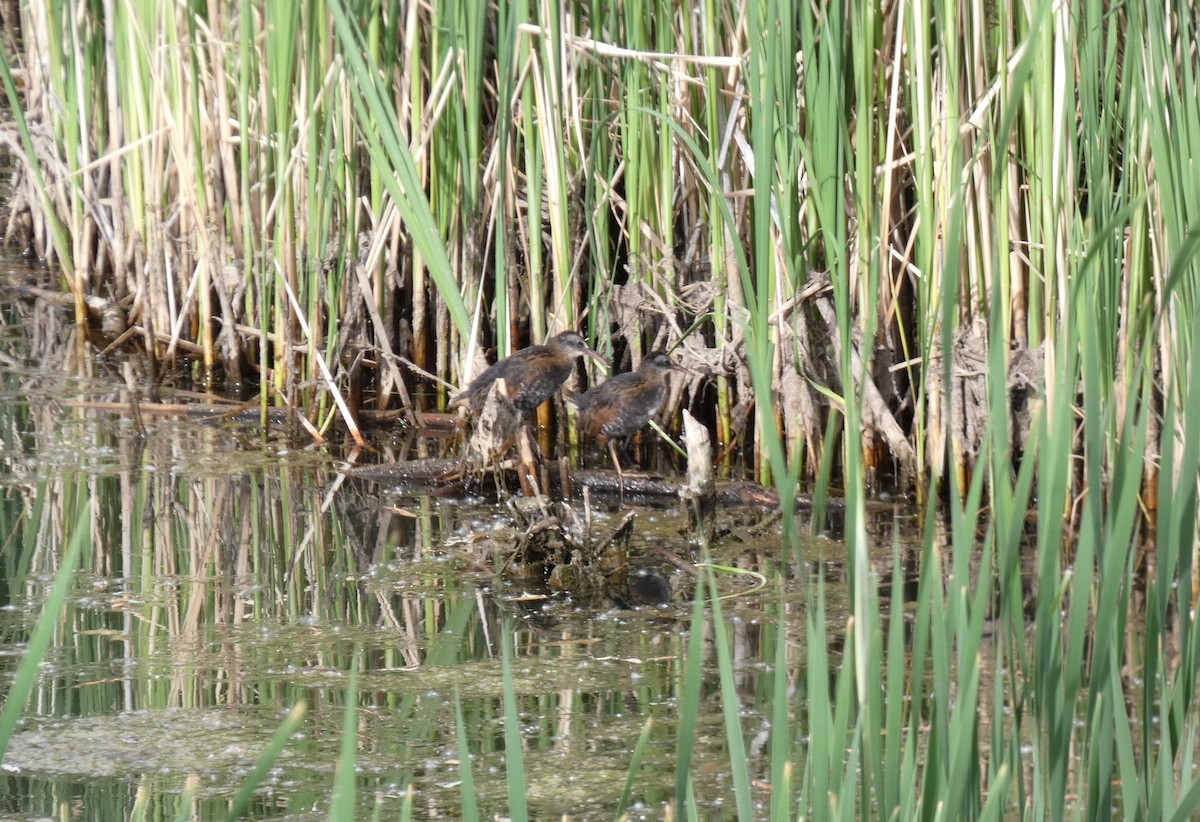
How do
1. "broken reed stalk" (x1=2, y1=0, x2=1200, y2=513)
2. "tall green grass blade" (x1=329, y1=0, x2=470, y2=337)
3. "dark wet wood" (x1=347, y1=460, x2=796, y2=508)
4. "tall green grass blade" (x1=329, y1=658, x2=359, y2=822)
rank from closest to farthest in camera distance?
"tall green grass blade" (x1=329, y1=658, x2=359, y2=822)
"broken reed stalk" (x1=2, y1=0, x2=1200, y2=513)
"tall green grass blade" (x1=329, y1=0, x2=470, y2=337)
"dark wet wood" (x1=347, y1=460, x2=796, y2=508)

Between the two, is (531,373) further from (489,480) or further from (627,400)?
(489,480)

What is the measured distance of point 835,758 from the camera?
5.13 feet

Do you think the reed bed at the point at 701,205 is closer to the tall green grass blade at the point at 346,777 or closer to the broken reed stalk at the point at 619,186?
the broken reed stalk at the point at 619,186

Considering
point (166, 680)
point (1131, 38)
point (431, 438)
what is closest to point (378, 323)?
point (431, 438)

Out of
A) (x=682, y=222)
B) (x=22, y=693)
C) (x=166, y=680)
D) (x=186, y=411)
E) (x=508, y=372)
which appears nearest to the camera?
(x=22, y=693)

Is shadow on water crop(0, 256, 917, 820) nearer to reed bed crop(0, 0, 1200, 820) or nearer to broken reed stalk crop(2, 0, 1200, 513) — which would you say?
reed bed crop(0, 0, 1200, 820)

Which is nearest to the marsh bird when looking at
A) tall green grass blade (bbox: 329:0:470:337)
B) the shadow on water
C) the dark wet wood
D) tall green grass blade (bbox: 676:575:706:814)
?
the dark wet wood

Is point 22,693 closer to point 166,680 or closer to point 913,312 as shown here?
point 166,680

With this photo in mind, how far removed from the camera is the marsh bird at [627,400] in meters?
4.91

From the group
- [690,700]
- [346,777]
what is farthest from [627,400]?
[346,777]

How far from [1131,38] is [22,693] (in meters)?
2.50

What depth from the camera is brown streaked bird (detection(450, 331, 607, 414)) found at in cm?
480

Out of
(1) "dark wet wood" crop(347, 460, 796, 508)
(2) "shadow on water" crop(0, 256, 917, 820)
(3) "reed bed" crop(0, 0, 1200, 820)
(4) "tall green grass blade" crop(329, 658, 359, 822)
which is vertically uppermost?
(3) "reed bed" crop(0, 0, 1200, 820)

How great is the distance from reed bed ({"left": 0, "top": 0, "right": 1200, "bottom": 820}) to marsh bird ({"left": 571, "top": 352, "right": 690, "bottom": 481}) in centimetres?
14
